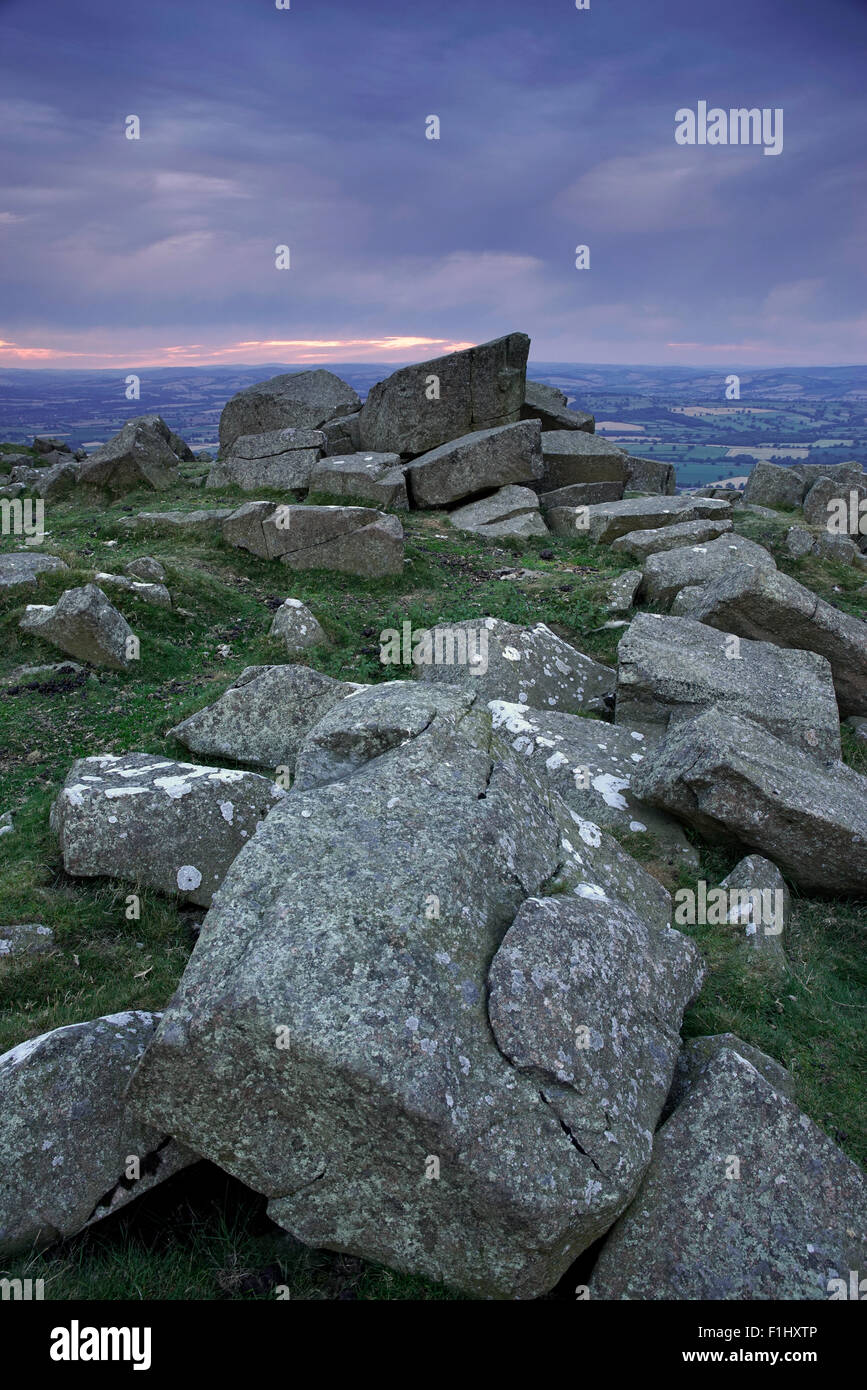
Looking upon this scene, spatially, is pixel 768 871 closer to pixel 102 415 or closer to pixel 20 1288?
pixel 20 1288

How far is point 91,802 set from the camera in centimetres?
788

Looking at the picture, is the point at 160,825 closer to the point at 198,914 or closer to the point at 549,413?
the point at 198,914

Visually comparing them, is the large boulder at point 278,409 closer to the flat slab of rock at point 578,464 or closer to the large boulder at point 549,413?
the large boulder at point 549,413

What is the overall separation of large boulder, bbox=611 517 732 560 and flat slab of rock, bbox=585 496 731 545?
989 millimetres

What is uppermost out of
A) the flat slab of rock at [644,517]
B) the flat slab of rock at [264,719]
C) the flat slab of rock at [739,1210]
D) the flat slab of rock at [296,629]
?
the flat slab of rock at [644,517]

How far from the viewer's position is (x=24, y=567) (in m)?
14.6

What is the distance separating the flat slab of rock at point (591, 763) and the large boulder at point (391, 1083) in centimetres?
325

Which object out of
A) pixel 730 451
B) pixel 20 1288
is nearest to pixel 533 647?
pixel 20 1288

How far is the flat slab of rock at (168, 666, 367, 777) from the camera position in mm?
9945

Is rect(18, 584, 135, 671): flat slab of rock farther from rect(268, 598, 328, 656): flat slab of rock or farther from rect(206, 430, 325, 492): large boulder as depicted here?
rect(206, 430, 325, 492): large boulder

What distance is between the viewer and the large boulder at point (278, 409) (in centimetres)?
2495

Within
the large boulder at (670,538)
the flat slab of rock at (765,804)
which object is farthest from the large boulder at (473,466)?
the flat slab of rock at (765,804)

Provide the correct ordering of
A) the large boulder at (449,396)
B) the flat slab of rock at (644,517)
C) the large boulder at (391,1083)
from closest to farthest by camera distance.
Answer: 1. the large boulder at (391,1083)
2. the flat slab of rock at (644,517)
3. the large boulder at (449,396)

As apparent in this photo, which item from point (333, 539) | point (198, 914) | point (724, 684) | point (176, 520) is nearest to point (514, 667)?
point (724, 684)
